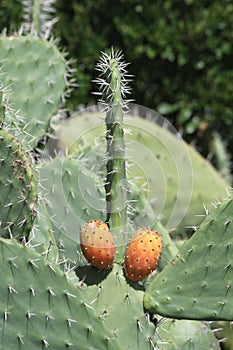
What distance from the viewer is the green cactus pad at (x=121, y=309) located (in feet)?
6.28

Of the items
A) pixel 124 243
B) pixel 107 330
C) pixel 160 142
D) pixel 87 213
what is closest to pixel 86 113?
pixel 160 142

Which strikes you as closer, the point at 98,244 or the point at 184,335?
the point at 98,244

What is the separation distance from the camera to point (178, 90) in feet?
15.7

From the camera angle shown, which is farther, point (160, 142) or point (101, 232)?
point (160, 142)

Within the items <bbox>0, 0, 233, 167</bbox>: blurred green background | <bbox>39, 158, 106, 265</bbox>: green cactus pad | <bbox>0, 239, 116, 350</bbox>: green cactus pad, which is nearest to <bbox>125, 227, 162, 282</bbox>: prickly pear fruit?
<bbox>0, 239, 116, 350</bbox>: green cactus pad

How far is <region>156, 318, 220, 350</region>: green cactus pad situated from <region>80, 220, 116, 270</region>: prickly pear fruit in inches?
13.0

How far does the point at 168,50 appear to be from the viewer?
4.59 meters

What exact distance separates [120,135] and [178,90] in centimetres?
289

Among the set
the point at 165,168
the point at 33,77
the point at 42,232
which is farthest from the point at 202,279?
the point at 165,168

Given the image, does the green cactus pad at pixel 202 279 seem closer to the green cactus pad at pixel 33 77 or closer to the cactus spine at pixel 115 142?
the cactus spine at pixel 115 142

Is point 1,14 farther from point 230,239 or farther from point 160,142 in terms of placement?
point 230,239

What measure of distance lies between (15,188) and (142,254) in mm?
364

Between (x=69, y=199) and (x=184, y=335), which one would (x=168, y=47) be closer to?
(x=69, y=199)

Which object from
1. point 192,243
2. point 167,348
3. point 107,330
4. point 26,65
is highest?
point 26,65
